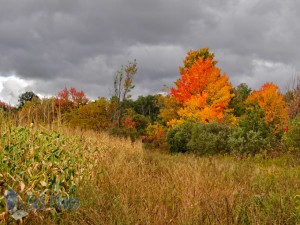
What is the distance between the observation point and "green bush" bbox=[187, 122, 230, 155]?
15.9m

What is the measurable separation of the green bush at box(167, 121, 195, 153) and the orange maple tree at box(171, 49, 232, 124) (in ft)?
4.58

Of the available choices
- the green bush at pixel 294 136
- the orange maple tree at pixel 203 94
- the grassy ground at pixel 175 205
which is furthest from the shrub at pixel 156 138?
the grassy ground at pixel 175 205

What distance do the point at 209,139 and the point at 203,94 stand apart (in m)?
5.08

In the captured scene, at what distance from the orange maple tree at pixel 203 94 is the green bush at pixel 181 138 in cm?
140

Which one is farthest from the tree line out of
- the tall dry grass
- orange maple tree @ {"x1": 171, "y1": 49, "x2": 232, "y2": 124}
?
the tall dry grass

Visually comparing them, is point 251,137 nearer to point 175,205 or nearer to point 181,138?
point 181,138

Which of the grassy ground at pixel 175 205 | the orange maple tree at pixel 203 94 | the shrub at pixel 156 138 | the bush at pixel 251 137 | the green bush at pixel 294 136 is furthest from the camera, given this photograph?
the shrub at pixel 156 138

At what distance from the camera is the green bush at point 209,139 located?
15.9m

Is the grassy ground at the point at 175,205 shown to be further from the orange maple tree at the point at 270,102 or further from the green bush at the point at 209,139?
the orange maple tree at the point at 270,102

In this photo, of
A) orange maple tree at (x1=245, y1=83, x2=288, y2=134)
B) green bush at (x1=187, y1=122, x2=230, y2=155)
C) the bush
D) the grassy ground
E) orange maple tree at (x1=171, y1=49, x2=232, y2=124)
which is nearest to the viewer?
the grassy ground

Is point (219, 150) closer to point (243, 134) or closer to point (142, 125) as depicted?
point (243, 134)

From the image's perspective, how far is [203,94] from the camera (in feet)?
67.3

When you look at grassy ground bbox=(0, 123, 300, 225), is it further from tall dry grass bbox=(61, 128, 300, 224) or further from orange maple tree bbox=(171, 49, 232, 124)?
orange maple tree bbox=(171, 49, 232, 124)

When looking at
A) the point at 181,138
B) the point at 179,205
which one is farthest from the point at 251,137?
the point at 179,205
